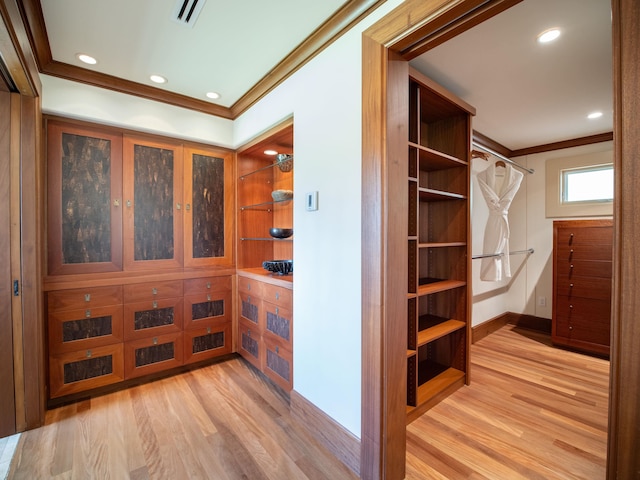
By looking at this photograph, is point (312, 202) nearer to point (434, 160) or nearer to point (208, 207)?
point (434, 160)

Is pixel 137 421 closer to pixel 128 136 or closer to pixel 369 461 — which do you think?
pixel 369 461

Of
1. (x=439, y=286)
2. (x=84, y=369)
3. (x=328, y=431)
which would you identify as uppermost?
(x=439, y=286)

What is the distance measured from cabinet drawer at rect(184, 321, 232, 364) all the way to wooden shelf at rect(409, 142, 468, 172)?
2.36 meters

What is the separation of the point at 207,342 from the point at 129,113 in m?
2.12

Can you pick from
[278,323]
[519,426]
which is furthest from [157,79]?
[519,426]

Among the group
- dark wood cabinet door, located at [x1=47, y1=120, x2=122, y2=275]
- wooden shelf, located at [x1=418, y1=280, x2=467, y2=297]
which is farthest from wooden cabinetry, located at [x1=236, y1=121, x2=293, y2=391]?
dark wood cabinet door, located at [x1=47, y1=120, x2=122, y2=275]

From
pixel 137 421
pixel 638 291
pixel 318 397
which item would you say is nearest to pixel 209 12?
pixel 638 291

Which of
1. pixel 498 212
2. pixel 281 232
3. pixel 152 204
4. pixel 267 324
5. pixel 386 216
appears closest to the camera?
pixel 386 216

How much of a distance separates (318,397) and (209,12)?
2.34 metres

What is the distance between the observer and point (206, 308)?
277 cm

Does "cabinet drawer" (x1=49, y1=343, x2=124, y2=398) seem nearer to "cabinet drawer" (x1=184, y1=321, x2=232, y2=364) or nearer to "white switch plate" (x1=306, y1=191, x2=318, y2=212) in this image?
"cabinet drawer" (x1=184, y1=321, x2=232, y2=364)

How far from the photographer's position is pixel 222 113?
9.22 feet

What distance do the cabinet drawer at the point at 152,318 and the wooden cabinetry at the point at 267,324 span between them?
22.8 inches

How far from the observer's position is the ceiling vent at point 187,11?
153cm
